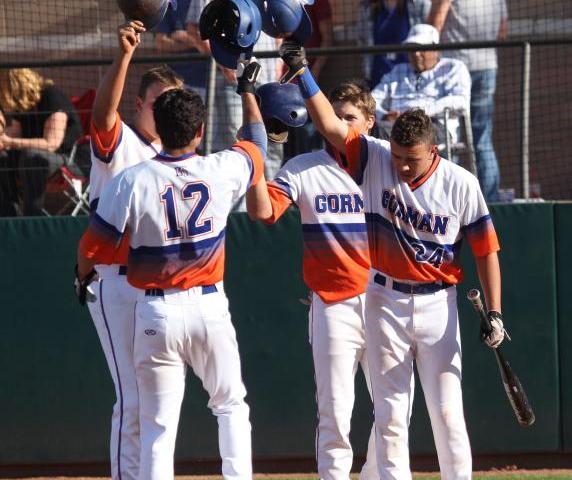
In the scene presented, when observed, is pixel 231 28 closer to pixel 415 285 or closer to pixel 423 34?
pixel 415 285

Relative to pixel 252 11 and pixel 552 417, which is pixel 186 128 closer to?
pixel 252 11

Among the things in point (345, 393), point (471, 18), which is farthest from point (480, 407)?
point (471, 18)

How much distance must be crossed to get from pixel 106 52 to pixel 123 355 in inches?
192

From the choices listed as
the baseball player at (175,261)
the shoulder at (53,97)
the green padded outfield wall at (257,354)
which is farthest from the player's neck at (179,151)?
the shoulder at (53,97)

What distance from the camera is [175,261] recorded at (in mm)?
5055

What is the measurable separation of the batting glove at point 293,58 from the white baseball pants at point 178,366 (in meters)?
1.12

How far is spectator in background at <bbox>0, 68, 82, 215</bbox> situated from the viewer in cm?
795

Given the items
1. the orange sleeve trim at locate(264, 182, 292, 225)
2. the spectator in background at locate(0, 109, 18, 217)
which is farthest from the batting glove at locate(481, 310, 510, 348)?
the spectator in background at locate(0, 109, 18, 217)

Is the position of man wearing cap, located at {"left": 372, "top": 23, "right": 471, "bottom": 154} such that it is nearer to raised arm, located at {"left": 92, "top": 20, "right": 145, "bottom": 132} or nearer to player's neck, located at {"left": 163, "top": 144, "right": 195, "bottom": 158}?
raised arm, located at {"left": 92, "top": 20, "right": 145, "bottom": 132}

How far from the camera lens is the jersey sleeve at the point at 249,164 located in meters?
5.22

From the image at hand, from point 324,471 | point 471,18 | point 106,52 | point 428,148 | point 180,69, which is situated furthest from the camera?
point 106,52

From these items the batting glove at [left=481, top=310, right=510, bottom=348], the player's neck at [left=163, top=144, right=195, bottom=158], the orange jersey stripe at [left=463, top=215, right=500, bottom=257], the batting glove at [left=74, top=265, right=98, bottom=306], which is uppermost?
the player's neck at [left=163, top=144, right=195, bottom=158]

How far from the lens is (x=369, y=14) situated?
31.3 ft

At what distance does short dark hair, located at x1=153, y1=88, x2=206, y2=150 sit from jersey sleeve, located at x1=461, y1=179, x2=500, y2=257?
1.51 m
